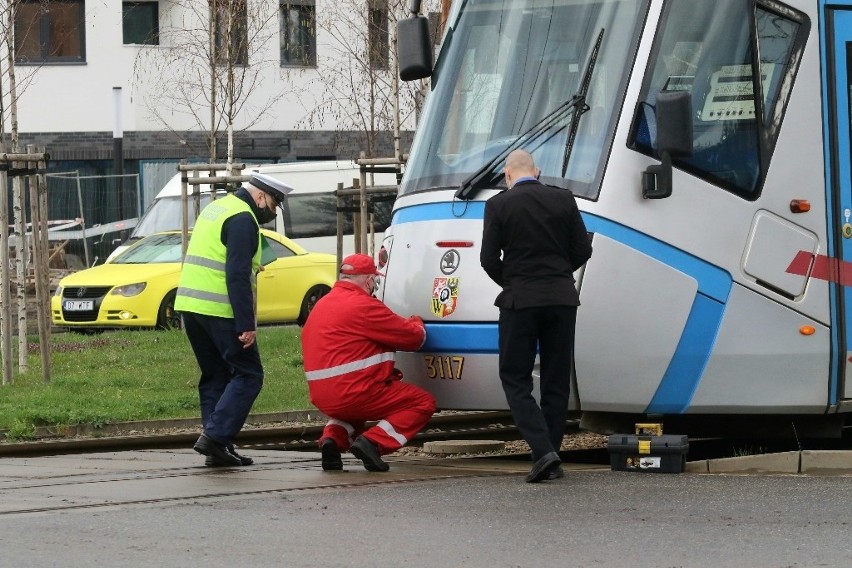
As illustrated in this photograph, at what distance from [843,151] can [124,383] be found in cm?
755

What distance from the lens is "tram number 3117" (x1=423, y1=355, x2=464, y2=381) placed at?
1026 cm

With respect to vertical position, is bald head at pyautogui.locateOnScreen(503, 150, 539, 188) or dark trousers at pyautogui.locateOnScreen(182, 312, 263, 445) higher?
bald head at pyautogui.locateOnScreen(503, 150, 539, 188)

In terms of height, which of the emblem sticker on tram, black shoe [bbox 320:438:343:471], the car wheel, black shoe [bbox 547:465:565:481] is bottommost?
the car wheel

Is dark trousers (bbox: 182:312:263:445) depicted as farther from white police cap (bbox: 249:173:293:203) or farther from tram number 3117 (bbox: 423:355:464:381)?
tram number 3117 (bbox: 423:355:464:381)

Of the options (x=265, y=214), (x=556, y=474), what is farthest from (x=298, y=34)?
(x=556, y=474)

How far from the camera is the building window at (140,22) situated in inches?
1510

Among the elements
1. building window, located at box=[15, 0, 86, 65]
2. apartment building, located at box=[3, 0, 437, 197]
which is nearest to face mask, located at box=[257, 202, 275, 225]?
apartment building, located at box=[3, 0, 437, 197]

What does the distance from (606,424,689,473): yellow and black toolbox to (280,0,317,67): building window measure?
26037mm

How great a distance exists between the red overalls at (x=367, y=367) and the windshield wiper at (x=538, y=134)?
33.4 inches

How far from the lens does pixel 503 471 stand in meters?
10.3

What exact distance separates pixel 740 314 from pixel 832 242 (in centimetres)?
77

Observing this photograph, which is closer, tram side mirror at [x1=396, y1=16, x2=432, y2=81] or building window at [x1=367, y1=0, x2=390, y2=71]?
tram side mirror at [x1=396, y1=16, x2=432, y2=81]

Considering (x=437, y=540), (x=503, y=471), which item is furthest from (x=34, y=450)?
(x=437, y=540)

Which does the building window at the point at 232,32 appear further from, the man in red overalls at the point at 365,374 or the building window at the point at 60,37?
the man in red overalls at the point at 365,374
